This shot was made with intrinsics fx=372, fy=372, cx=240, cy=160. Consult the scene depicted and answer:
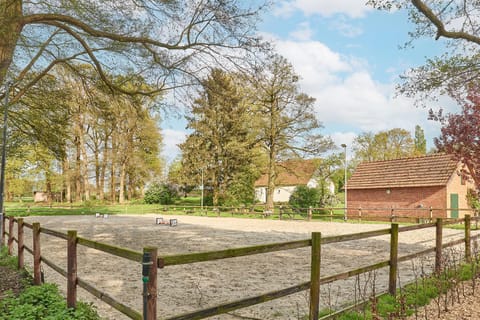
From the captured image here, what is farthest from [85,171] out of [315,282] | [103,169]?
[315,282]

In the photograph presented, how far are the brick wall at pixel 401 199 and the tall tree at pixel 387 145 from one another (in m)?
25.4

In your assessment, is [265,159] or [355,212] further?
[265,159]

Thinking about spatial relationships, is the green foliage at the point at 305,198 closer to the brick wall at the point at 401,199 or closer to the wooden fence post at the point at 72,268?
the brick wall at the point at 401,199

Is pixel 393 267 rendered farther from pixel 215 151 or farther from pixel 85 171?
pixel 85 171

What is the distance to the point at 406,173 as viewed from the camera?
86.1ft

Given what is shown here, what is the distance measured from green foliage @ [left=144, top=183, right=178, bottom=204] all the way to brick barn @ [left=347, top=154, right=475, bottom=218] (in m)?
24.0

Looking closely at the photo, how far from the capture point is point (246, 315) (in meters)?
5.09

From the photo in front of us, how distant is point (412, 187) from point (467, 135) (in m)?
15.9

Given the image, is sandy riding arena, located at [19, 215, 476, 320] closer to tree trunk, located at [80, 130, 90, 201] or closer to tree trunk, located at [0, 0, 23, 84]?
tree trunk, located at [0, 0, 23, 84]

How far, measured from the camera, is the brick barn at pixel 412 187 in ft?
77.5

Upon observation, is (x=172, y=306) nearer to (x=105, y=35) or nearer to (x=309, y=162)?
(x=105, y=35)

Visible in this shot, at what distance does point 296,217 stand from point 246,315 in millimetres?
24063

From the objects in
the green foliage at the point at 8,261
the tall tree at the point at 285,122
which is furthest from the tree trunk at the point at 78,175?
the green foliage at the point at 8,261

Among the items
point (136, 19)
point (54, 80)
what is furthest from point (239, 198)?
point (136, 19)
